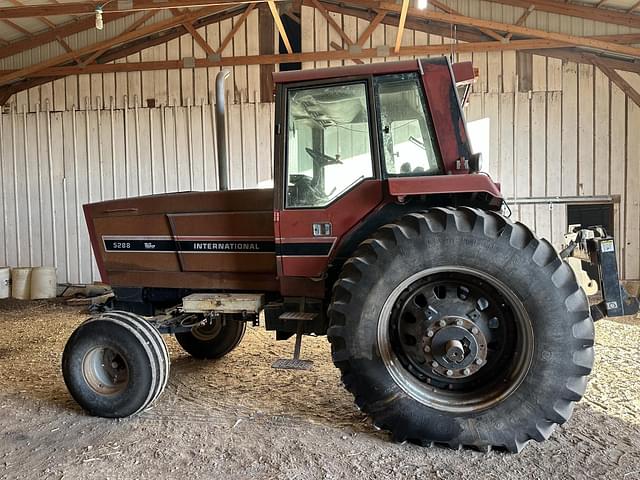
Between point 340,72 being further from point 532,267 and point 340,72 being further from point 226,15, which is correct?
point 226,15

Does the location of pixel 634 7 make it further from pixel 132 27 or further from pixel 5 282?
pixel 5 282

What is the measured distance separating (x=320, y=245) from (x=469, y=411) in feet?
4.66

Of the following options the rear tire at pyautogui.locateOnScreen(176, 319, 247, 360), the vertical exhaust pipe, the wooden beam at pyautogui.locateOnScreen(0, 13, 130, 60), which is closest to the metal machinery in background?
the vertical exhaust pipe

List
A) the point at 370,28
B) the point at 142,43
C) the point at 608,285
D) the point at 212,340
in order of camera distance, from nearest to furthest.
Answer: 1. the point at 608,285
2. the point at 212,340
3. the point at 370,28
4. the point at 142,43

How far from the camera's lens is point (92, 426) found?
11.5 feet

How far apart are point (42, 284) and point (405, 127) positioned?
28.6 feet

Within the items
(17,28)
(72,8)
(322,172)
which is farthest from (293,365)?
(17,28)

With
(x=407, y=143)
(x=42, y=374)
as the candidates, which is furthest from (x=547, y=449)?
(x=42, y=374)

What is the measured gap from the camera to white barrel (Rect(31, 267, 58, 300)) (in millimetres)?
9477

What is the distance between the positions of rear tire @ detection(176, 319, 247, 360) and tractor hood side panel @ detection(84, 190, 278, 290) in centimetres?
98

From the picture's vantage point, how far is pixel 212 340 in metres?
5.02

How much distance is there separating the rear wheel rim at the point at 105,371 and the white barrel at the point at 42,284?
6805 millimetres

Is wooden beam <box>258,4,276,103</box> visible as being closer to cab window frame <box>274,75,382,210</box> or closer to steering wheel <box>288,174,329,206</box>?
cab window frame <box>274,75,382,210</box>

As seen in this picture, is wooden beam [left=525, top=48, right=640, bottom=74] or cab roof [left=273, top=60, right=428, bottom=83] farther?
wooden beam [left=525, top=48, right=640, bottom=74]
